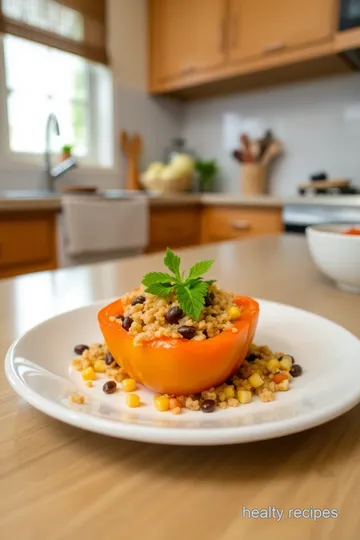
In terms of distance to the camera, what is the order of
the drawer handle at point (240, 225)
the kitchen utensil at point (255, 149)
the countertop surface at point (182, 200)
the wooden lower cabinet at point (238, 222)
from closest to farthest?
the countertop surface at point (182, 200) → the wooden lower cabinet at point (238, 222) → the drawer handle at point (240, 225) → the kitchen utensil at point (255, 149)

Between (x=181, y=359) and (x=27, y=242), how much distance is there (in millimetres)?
1861

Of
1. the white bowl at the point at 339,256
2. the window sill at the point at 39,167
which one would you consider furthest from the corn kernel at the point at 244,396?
the window sill at the point at 39,167

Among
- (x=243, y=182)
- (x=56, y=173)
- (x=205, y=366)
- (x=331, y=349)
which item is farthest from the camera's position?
(x=243, y=182)

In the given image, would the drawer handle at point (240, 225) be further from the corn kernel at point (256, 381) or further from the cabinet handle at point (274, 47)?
the corn kernel at point (256, 381)

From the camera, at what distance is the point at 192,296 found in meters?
0.41

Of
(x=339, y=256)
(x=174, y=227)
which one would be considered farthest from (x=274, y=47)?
(x=339, y=256)

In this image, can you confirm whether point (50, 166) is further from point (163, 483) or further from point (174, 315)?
point (163, 483)

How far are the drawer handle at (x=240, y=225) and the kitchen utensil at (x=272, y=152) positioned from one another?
56 centimetres

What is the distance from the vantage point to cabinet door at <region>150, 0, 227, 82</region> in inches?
111

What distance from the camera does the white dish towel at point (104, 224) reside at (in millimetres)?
2182

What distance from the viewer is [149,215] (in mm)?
2623

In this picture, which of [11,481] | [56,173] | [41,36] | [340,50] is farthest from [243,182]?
[11,481]

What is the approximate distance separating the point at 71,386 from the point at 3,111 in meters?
2.58

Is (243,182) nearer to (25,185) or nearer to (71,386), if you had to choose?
(25,185)
